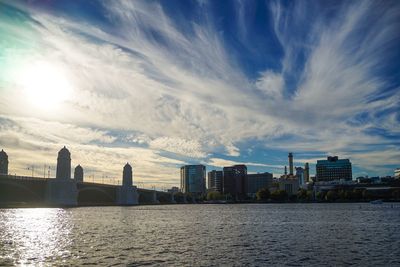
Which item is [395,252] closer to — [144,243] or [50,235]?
[144,243]

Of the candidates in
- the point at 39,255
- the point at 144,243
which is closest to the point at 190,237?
the point at 144,243

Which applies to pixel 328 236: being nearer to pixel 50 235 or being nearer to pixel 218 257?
pixel 218 257

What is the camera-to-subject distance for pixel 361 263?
4369cm

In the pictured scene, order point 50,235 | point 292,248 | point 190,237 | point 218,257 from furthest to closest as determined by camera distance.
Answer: point 50,235 → point 190,237 → point 292,248 → point 218,257

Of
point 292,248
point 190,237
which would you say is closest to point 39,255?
point 190,237

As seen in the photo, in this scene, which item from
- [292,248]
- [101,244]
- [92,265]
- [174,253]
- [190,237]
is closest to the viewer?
[92,265]

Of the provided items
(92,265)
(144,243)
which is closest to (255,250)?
(144,243)

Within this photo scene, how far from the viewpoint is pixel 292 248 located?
54375mm

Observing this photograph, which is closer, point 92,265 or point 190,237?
point 92,265

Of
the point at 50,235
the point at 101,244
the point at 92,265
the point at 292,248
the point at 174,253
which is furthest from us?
the point at 50,235

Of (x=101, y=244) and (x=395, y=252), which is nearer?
(x=395, y=252)

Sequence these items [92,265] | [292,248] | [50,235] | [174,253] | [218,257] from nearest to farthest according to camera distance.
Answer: [92,265]
[218,257]
[174,253]
[292,248]
[50,235]

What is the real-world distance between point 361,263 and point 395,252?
32.7ft

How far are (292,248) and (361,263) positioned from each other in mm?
→ 11819
